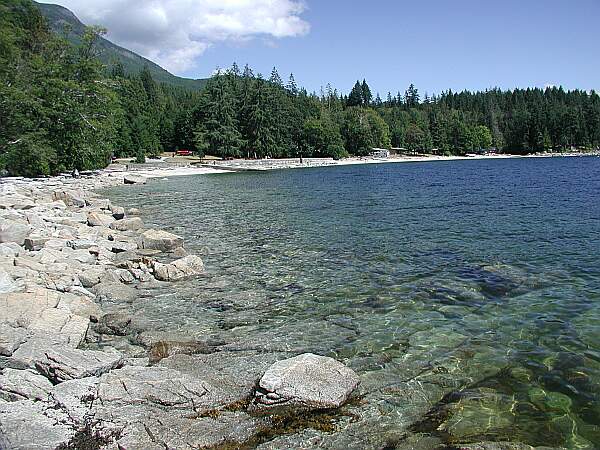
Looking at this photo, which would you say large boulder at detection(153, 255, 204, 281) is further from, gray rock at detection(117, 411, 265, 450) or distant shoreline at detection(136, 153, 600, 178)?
distant shoreline at detection(136, 153, 600, 178)

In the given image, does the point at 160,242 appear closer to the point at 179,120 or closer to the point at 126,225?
the point at 126,225

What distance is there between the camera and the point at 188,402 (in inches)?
307

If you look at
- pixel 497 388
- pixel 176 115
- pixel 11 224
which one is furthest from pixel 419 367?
pixel 176 115

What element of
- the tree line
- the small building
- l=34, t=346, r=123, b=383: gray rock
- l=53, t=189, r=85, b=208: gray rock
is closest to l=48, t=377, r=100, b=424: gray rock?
l=34, t=346, r=123, b=383: gray rock

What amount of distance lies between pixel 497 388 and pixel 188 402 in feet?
18.0

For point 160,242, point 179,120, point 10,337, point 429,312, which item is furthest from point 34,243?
point 179,120

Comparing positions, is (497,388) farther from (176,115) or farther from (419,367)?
(176,115)

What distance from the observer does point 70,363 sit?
27.9 ft

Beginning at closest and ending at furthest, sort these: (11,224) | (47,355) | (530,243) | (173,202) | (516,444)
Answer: (516,444) < (47,355) < (11,224) < (530,243) < (173,202)

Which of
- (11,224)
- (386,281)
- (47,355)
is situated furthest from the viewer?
(11,224)

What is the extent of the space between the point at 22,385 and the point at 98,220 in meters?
19.6

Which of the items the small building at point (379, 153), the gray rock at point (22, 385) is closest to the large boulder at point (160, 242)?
the gray rock at point (22, 385)

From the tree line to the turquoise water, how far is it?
35.0m

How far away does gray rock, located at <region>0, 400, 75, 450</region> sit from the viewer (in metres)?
6.21
